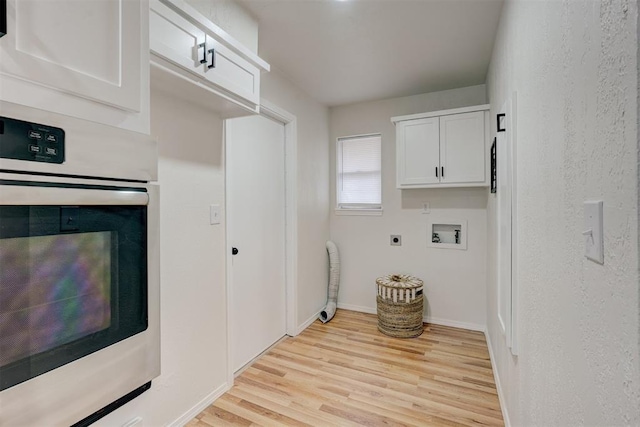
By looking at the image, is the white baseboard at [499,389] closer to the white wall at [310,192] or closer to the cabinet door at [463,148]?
the cabinet door at [463,148]

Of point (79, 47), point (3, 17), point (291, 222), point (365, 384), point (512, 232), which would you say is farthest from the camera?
point (291, 222)

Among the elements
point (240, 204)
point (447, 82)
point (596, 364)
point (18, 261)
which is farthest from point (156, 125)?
point (447, 82)

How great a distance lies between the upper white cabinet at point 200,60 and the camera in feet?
4.15

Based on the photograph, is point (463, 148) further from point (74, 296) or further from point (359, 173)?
point (74, 296)

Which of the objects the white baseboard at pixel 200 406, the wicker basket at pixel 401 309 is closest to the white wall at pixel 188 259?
the white baseboard at pixel 200 406

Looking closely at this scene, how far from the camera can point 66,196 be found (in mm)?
653

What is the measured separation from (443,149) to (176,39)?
8.20 feet

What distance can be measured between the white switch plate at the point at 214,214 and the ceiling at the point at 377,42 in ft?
4.06

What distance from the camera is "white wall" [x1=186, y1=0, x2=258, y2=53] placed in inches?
67.1

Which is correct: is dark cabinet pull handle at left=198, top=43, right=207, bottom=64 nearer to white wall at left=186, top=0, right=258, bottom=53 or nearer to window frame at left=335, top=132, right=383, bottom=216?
white wall at left=186, top=0, right=258, bottom=53

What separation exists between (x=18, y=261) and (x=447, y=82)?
343cm

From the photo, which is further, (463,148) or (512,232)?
(463,148)

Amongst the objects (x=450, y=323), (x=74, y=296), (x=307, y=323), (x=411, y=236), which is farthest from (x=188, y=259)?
(x=450, y=323)

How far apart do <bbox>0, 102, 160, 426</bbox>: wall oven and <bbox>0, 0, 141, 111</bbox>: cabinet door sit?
89mm
